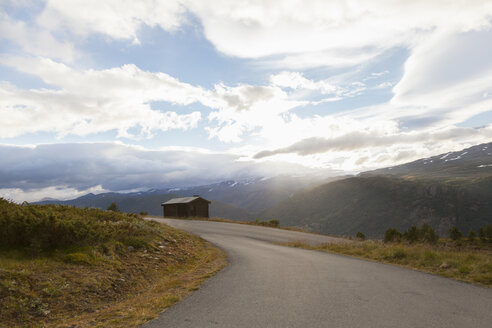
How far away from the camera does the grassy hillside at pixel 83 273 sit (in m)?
6.23

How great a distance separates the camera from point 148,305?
688 centimetres

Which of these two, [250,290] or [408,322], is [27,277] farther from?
[408,322]

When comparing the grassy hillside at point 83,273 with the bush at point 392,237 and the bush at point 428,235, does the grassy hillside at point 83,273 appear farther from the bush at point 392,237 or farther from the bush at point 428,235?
the bush at point 428,235

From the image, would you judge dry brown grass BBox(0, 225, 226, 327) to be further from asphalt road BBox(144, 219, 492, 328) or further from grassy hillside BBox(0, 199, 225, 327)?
asphalt road BBox(144, 219, 492, 328)

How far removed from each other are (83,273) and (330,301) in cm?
674

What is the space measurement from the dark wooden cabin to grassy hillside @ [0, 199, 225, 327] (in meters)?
39.4

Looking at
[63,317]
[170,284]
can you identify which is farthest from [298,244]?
[63,317]

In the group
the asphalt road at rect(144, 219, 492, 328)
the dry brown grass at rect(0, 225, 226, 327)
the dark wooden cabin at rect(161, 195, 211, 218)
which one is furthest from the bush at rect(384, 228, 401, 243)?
the dark wooden cabin at rect(161, 195, 211, 218)

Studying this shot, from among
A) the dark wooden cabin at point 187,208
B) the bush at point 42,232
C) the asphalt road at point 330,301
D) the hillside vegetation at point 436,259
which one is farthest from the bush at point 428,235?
the bush at point 42,232

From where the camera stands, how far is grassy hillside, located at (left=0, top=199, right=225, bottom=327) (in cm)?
623

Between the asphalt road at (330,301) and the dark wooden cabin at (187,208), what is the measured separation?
43.1 meters

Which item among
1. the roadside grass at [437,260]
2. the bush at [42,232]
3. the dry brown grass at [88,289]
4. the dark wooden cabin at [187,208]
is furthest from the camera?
the dark wooden cabin at [187,208]

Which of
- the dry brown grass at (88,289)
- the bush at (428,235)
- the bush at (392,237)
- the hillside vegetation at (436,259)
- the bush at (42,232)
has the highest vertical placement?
the bush at (42,232)

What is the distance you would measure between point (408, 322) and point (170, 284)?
6.50 meters
